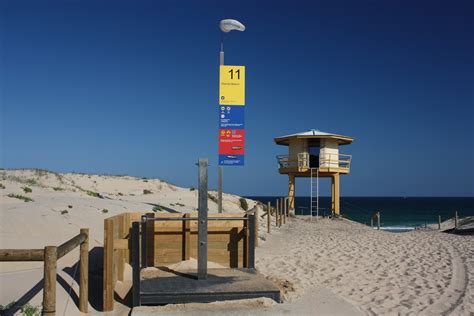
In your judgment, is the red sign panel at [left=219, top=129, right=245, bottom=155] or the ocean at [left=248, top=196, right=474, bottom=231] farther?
A: the ocean at [left=248, top=196, right=474, bottom=231]

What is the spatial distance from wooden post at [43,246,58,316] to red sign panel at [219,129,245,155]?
7870mm

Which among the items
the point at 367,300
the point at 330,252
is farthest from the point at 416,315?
the point at 330,252

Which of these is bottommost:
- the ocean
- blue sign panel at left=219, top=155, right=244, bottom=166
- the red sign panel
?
the ocean

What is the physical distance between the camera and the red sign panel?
42.9ft

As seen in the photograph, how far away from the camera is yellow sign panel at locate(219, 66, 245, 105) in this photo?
13.1 meters

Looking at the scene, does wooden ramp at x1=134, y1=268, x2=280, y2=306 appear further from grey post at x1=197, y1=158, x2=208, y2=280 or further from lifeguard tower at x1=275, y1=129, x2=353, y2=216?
lifeguard tower at x1=275, y1=129, x2=353, y2=216

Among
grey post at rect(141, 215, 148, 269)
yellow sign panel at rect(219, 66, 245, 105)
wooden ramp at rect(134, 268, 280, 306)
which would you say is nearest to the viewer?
wooden ramp at rect(134, 268, 280, 306)

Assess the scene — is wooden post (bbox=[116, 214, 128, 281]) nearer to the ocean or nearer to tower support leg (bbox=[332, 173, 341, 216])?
the ocean

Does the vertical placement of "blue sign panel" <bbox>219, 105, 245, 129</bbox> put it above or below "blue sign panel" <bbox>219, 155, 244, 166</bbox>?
above

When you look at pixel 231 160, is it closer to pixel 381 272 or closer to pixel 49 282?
pixel 381 272

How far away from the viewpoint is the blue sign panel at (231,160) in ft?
43.0

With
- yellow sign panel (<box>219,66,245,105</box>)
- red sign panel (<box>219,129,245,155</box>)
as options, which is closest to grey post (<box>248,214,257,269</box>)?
red sign panel (<box>219,129,245,155</box>)

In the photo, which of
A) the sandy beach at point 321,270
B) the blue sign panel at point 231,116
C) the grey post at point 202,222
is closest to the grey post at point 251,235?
the sandy beach at point 321,270

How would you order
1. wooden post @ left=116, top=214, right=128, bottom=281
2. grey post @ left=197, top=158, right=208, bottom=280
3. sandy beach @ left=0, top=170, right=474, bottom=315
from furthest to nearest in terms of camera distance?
wooden post @ left=116, top=214, right=128, bottom=281 → grey post @ left=197, top=158, right=208, bottom=280 → sandy beach @ left=0, top=170, right=474, bottom=315
